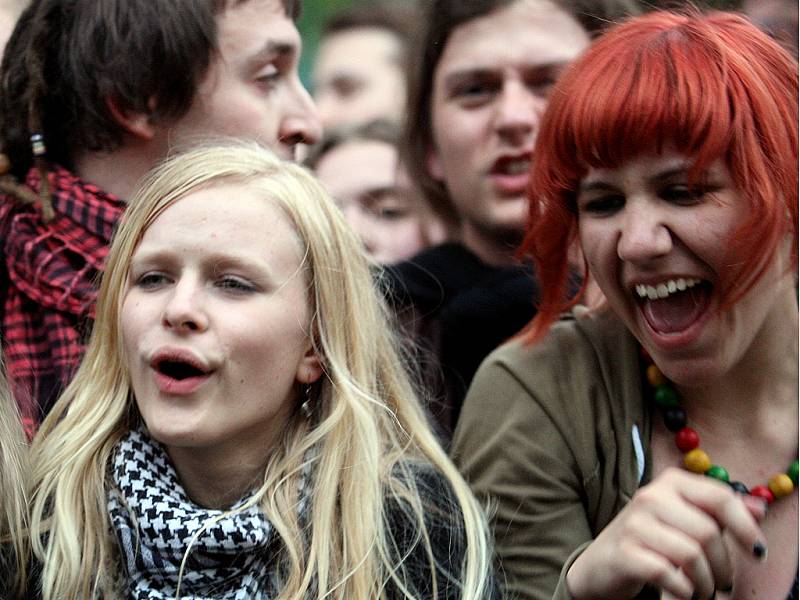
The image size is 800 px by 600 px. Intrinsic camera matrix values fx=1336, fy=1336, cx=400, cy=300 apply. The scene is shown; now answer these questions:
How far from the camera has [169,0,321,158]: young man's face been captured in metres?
2.73

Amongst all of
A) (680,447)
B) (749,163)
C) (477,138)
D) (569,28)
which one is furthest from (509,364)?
(569,28)

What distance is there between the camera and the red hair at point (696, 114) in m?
2.05

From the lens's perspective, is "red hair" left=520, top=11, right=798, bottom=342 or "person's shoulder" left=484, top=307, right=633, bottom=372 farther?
"person's shoulder" left=484, top=307, right=633, bottom=372

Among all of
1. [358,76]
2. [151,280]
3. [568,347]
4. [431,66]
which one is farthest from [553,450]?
[358,76]

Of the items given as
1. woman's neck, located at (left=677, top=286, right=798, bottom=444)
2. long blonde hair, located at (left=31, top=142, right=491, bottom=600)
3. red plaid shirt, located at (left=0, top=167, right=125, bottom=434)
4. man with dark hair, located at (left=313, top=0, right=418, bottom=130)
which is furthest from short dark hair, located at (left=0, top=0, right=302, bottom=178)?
man with dark hair, located at (left=313, top=0, right=418, bottom=130)

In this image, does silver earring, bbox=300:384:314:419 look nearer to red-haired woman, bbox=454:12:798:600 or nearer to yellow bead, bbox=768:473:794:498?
red-haired woman, bbox=454:12:798:600

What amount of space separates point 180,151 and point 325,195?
1.33 ft

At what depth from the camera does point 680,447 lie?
7.30 ft

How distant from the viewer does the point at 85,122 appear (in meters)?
2.66

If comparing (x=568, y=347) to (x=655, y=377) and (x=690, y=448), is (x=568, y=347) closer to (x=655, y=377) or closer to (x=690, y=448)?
(x=655, y=377)

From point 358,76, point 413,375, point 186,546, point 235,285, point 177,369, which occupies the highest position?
point 235,285

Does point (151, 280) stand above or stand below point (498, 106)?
above

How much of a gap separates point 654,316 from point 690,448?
0.24m

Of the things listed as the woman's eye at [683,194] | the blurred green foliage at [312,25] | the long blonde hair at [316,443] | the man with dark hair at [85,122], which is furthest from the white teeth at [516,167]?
the blurred green foliage at [312,25]
